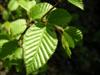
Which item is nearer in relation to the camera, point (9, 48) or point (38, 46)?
point (38, 46)

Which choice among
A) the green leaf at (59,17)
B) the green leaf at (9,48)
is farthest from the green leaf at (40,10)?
the green leaf at (9,48)

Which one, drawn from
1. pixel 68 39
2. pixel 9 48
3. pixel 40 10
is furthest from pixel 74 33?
pixel 9 48

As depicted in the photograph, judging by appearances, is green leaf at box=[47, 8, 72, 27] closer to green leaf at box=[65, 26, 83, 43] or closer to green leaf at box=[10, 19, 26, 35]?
green leaf at box=[65, 26, 83, 43]

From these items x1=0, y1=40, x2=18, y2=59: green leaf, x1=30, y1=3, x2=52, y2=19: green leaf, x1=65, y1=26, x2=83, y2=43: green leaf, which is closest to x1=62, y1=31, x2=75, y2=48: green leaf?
x1=65, y1=26, x2=83, y2=43: green leaf

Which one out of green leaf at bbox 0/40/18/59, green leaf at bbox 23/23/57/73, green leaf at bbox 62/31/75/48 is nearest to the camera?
green leaf at bbox 23/23/57/73

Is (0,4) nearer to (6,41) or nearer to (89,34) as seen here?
(6,41)

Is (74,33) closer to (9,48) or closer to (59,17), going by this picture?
(59,17)
